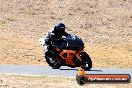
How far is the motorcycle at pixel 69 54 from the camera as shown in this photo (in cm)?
1691

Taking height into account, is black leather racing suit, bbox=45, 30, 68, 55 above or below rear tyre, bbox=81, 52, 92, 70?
above

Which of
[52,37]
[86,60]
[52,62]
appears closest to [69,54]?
[86,60]

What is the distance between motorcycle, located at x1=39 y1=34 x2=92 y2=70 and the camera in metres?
16.9

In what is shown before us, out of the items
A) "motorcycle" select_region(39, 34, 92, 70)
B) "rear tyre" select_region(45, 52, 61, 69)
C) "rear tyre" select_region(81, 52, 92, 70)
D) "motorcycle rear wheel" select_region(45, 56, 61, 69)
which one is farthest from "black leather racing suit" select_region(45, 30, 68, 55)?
"rear tyre" select_region(81, 52, 92, 70)

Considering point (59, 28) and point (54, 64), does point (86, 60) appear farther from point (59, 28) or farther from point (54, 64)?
point (59, 28)

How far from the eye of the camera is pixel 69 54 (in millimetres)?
17141

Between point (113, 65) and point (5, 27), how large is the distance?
10700 mm

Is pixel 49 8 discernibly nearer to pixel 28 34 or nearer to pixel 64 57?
pixel 28 34

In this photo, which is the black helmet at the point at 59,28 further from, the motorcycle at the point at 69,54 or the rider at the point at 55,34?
the motorcycle at the point at 69,54

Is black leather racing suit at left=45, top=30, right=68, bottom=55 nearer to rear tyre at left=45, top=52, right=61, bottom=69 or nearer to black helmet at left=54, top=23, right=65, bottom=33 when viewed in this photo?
black helmet at left=54, top=23, right=65, bottom=33

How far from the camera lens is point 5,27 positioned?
100.0 feet

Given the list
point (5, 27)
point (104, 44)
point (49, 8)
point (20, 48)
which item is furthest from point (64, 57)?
point (49, 8)


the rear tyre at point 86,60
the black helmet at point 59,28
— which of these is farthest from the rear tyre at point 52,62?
the black helmet at point 59,28

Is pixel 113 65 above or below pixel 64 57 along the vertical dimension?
below
